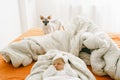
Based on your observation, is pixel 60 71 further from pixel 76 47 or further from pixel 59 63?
pixel 76 47

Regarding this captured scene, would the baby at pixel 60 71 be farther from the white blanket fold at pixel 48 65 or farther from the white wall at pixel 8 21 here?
the white wall at pixel 8 21

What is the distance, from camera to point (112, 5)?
277cm

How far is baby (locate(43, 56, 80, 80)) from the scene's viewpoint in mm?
1008

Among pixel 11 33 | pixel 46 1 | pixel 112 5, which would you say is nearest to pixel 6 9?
pixel 11 33

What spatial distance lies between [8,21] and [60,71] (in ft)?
5.81

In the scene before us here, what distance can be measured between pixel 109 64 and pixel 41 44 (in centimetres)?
52

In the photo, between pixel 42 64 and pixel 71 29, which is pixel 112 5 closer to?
pixel 71 29

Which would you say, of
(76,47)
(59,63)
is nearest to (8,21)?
(76,47)

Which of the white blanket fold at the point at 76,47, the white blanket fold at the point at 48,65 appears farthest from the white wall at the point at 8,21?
the white blanket fold at the point at 48,65

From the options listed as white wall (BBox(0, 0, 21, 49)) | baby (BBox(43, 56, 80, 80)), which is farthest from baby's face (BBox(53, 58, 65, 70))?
white wall (BBox(0, 0, 21, 49))

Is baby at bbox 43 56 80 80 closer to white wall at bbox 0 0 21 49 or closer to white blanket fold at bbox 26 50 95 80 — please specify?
white blanket fold at bbox 26 50 95 80

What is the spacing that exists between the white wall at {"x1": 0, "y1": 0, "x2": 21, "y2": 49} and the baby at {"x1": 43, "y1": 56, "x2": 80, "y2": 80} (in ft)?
5.08

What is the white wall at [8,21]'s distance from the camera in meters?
2.46

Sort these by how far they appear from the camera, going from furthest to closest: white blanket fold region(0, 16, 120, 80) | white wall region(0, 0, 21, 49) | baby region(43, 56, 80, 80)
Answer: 1. white wall region(0, 0, 21, 49)
2. white blanket fold region(0, 16, 120, 80)
3. baby region(43, 56, 80, 80)
